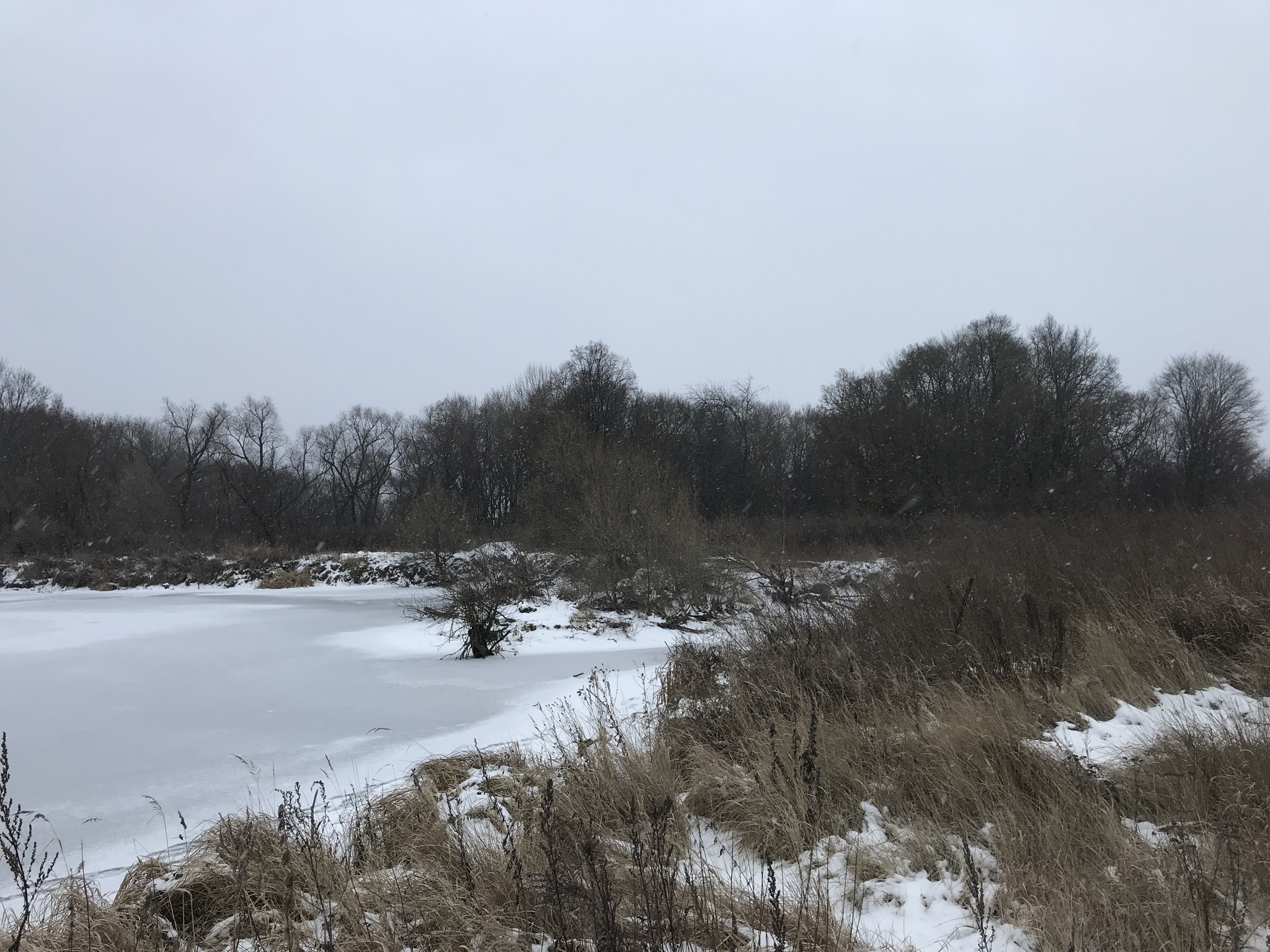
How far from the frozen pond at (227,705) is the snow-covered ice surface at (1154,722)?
5.69 meters

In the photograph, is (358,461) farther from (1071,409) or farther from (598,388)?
(1071,409)

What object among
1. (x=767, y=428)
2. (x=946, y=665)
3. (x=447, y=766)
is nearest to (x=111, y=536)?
(x=767, y=428)

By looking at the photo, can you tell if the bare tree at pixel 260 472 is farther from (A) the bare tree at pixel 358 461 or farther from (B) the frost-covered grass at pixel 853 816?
(B) the frost-covered grass at pixel 853 816

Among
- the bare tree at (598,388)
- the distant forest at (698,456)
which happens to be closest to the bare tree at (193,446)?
the distant forest at (698,456)

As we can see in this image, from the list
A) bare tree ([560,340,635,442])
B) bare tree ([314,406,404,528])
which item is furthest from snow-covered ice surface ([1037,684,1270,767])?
bare tree ([314,406,404,528])

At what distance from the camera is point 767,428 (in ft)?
179

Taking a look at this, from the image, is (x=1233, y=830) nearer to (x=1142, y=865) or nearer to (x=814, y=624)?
(x=1142, y=865)

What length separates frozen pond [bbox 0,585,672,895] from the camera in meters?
6.69

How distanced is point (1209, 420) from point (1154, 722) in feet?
173

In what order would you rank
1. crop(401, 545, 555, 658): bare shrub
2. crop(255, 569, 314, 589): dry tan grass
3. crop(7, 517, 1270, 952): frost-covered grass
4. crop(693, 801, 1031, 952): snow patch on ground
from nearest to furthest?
crop(7, 517, 1270, 952): frost-covered grass, crop(693, 801, 1031, 952): snow patch on ground, crop(401, 545, 555, 658): bare shrub, crop(255, 569, 314, 589): dry tan grass

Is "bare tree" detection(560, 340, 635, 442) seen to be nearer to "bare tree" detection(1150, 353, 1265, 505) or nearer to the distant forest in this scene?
the distant forest

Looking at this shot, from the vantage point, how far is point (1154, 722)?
15.5 ft

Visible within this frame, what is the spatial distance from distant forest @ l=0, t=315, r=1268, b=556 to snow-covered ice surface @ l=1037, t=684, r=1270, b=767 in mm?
19833

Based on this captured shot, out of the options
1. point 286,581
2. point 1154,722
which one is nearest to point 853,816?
point 1154,722
